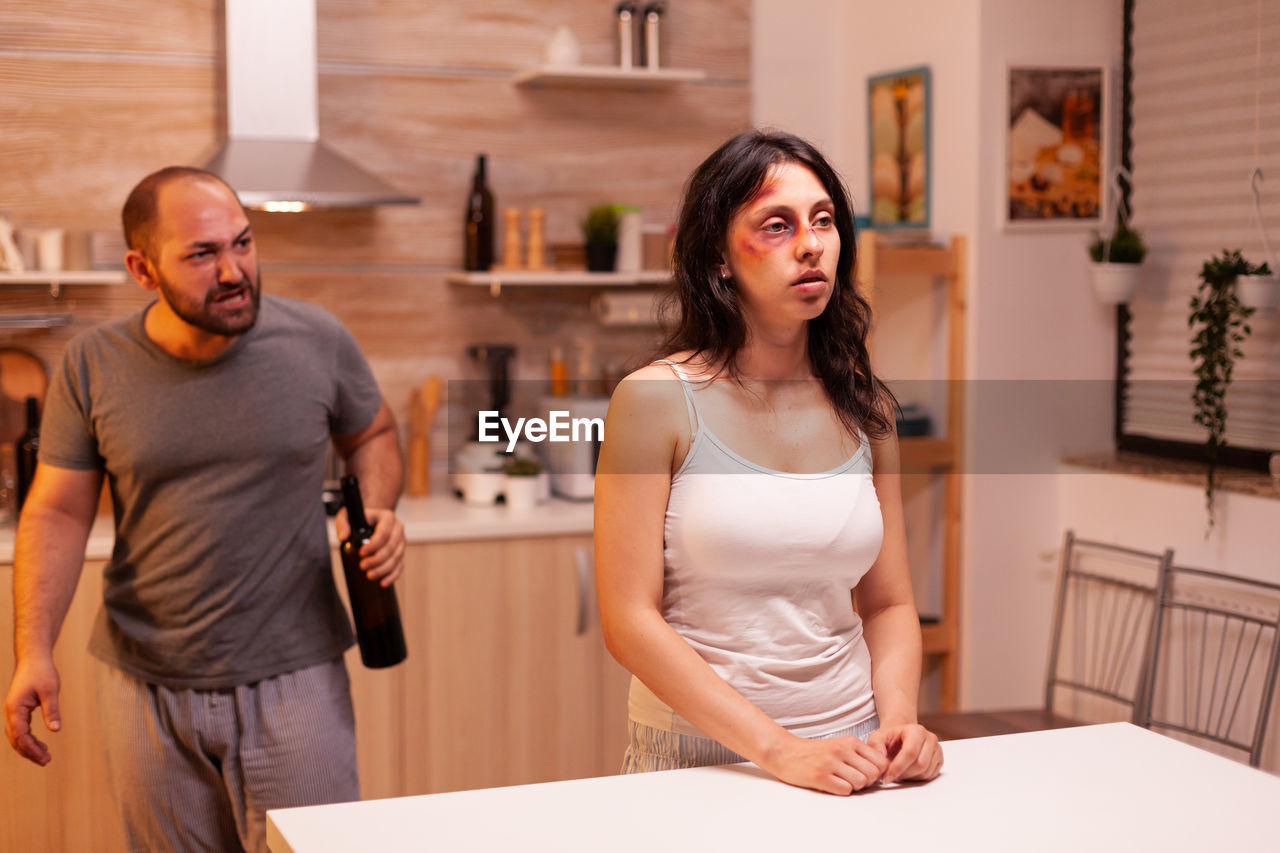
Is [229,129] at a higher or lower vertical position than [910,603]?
higher

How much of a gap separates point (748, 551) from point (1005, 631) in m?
2.22

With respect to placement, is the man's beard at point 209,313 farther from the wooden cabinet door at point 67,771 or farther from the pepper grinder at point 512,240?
the pepper grinder at point 512,240

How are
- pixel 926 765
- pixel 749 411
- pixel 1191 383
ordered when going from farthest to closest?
pixel 1191 383 → pixel 749 411 → pixel 926 765

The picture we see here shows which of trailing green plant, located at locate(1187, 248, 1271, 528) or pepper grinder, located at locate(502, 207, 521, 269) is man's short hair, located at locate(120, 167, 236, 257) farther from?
trailing green plant, located at locate(1187, 248, 1271, 528)

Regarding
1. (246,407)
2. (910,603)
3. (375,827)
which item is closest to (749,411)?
(910,603)

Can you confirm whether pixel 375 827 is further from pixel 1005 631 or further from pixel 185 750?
pixel 1005 631

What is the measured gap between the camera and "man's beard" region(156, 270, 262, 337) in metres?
1.79

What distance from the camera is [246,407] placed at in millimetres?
1866

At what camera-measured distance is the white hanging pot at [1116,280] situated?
3.17m

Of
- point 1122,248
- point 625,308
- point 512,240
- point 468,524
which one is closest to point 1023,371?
point 1122,248

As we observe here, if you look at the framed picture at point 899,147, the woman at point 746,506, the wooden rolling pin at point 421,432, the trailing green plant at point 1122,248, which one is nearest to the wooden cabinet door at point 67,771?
the wooden rolling pin at point 421,432

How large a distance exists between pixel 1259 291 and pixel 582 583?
1640 mm

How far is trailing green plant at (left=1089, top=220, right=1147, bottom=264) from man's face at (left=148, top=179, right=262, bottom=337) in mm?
2196

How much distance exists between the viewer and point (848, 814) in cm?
117
